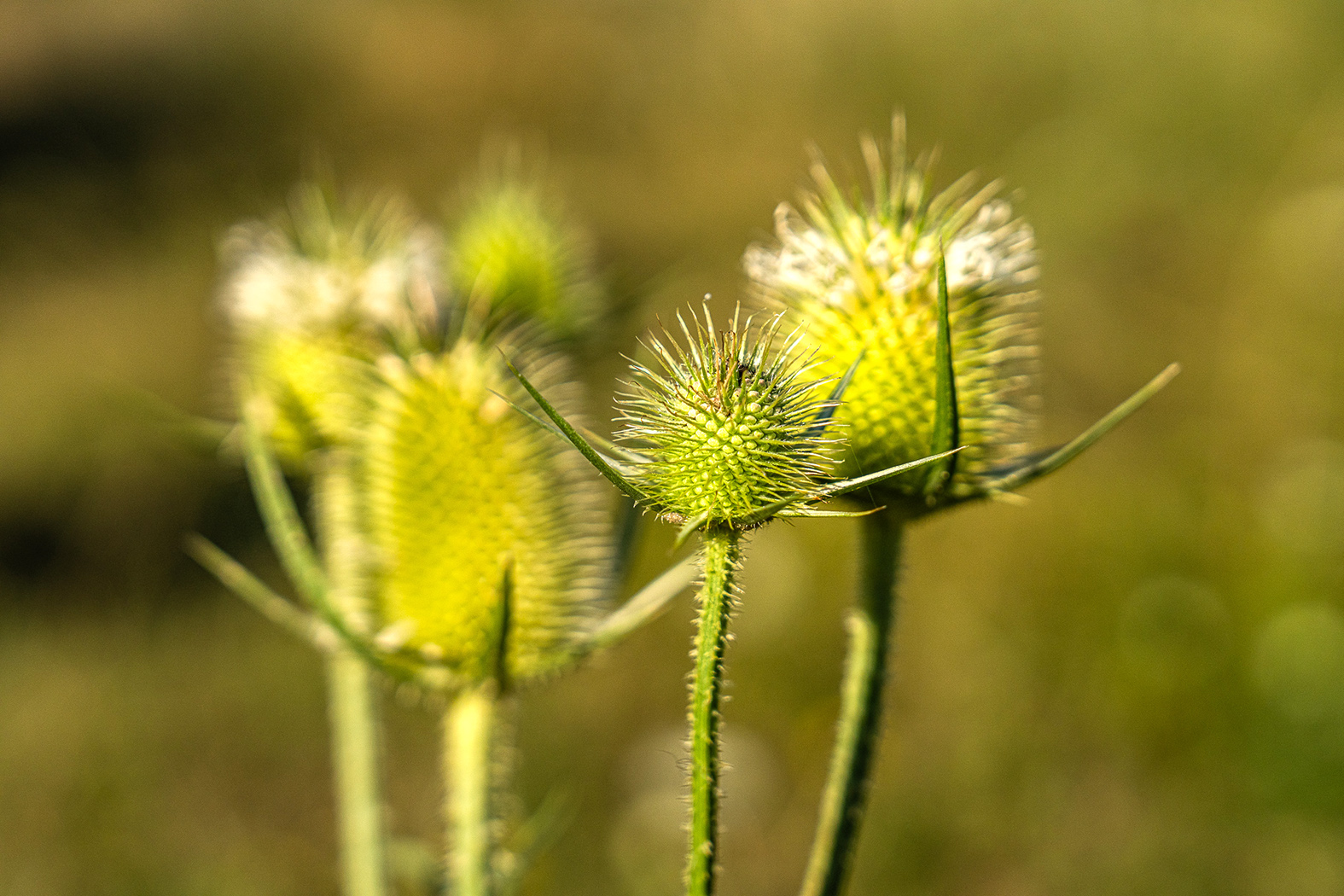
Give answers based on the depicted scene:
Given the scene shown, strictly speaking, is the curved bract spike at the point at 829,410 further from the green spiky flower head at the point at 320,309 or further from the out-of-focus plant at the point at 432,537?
the green spiky flower head at the point at 320,309

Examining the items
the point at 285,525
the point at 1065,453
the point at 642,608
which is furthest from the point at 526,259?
the point at 1065,453

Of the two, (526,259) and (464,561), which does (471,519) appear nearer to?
(464,561)

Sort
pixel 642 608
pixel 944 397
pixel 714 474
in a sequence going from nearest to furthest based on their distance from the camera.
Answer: pixel 714 474 < pixel 944 397 < pixel 642 608

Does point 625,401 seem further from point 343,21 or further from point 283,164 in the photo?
point 343,21

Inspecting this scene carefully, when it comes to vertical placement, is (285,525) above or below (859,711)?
above

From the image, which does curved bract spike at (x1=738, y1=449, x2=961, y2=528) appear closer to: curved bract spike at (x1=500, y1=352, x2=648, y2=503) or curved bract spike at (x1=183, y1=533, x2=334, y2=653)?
curved bract spike at (x1=500, y1=352, x2=648, y2=503)

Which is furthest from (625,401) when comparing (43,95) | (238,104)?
(43,95)

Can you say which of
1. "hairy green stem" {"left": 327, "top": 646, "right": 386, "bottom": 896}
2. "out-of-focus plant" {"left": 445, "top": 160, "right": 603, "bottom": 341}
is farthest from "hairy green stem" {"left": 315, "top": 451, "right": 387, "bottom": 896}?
"out-of-focus plant" {"left": 445, "top": 160, "right": 603, "bottom": 341}
